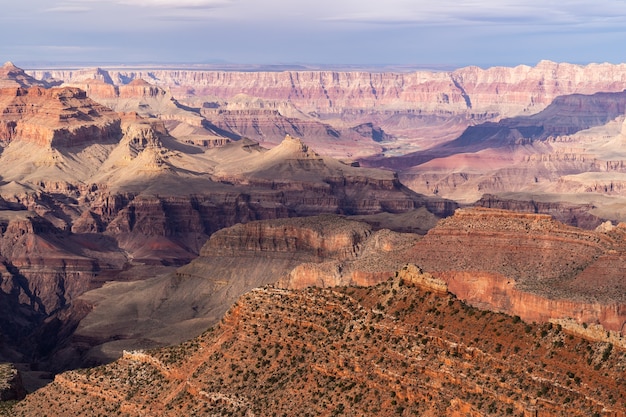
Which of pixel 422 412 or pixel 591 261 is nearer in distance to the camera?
pixel 422 412

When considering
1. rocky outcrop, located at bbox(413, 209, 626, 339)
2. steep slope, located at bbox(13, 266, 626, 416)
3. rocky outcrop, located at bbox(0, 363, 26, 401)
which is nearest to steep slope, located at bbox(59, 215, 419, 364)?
rocky outcrop, located at bbox(413, 209, 626, 339)

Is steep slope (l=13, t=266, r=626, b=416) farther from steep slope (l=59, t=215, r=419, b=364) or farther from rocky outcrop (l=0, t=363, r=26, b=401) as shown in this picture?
steep slope (l=59, t=215, r=419, b=364)

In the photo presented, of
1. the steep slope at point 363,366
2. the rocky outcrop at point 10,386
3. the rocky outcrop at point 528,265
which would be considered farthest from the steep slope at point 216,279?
the steep slope at point 363,366

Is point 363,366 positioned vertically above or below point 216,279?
above

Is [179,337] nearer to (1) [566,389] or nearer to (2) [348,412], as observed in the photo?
(2) [348,412]

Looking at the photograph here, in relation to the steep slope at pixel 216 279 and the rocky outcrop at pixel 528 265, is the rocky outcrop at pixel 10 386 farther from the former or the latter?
the rocky outcrop at pixel 528 265

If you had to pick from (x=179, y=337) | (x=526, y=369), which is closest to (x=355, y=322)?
(x=526, y=369)

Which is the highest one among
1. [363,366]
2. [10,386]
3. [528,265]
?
[363,366]

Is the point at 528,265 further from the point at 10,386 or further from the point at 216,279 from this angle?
the point at 216,279

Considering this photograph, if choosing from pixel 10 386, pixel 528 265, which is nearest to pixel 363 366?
pixel 10 386
